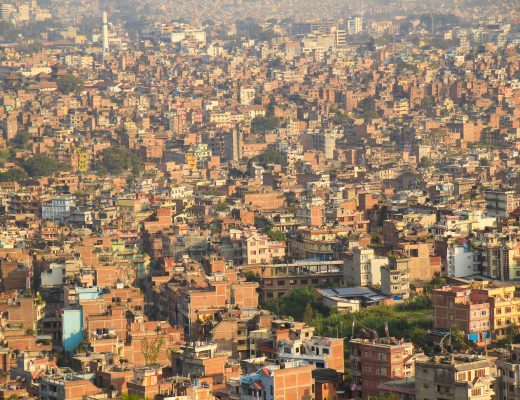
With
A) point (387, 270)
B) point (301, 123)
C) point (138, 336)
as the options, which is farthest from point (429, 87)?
point (138, 336)

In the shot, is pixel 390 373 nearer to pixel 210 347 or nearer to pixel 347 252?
pixel 210 347

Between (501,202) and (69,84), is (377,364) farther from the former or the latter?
(69,84)

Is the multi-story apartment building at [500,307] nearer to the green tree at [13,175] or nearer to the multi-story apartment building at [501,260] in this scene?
the multi-story apartment building at [501,260]

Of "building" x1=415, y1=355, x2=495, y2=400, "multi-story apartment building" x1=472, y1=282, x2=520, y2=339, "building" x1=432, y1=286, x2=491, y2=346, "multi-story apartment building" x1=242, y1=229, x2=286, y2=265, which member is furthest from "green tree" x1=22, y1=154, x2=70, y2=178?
"building" x1=415, y1=355, x2=495, y2=400

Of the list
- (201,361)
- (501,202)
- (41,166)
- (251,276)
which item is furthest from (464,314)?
(41,166)

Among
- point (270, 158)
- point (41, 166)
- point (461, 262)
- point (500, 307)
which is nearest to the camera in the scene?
point (500, 307)

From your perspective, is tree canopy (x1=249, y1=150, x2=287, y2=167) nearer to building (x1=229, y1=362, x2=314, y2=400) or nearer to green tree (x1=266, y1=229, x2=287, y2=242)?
green tree (x1=266, y1=229, x2=287, y2=242)

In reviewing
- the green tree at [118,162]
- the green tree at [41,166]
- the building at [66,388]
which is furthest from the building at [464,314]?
the green tree at [118,162]
